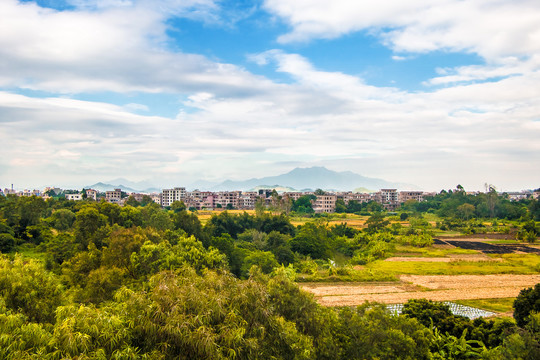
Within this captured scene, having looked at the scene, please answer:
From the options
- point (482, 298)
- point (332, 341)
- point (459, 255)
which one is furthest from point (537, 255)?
point (332, 341)

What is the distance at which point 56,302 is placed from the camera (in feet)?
41.5

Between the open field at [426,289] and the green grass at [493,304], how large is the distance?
78cm

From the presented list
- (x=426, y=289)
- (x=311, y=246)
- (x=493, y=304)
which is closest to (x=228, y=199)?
(x=311, y=246)

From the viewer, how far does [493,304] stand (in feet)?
73.9

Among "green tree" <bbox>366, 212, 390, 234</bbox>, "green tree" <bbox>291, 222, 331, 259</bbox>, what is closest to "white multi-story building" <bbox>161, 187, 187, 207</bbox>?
"green tree" <bbox>366, 212, 390, 234</bbox>

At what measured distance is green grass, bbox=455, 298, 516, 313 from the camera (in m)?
21.5

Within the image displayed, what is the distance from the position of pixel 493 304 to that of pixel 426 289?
185 inches

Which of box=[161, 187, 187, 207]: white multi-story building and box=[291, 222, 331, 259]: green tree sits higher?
box=[161, 187, 187, 207]: white multi-story building

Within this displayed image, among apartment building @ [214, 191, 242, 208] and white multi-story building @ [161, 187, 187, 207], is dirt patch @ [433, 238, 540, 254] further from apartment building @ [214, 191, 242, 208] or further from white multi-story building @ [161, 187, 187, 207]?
white multi-story building @ [161, 187, 187, 207]

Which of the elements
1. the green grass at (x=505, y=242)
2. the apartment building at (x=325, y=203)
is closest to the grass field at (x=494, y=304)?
the green grass at (x=505, y=242)

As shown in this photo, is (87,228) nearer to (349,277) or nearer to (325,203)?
(349,277)

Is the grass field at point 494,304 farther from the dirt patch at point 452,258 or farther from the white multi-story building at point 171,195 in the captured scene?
the white multi-story building at point 171,195

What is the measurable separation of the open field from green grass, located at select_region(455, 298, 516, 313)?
78 cm

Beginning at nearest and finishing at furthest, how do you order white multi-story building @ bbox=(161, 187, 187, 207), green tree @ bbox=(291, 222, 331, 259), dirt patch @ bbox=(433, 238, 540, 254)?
1. green tree @ bbox=(291, 222, 331, 259)
2. dirt patch @ bbox=(433, 238, 540, 254)
3. white multi-story building @ bbox=(161, 187, 187, 207)
